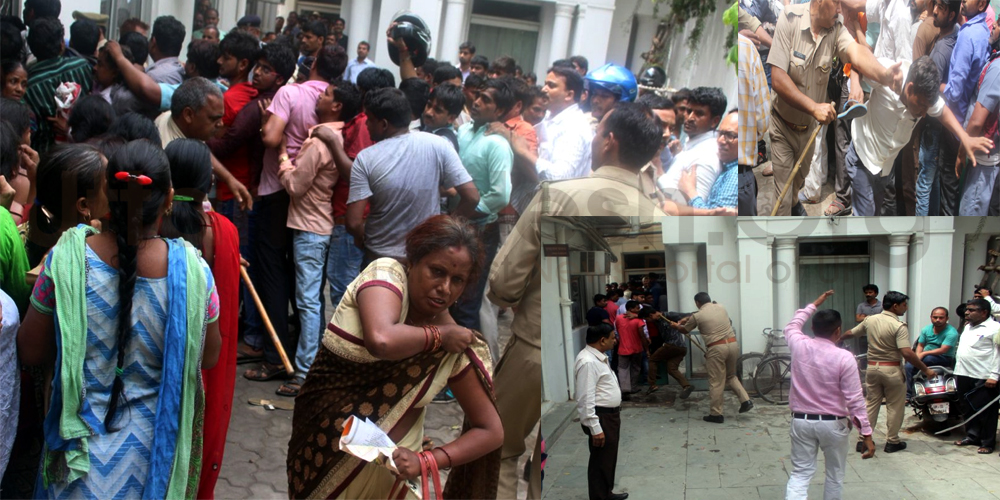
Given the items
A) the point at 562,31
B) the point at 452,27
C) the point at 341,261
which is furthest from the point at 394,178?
the point at 562,31

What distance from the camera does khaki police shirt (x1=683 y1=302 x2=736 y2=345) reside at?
5.69 feet

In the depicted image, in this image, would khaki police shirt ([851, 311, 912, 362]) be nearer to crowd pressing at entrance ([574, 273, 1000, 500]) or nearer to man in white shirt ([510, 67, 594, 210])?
crowd pressing at entrance ([574, 273, 1000, 500])

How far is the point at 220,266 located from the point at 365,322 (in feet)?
3.05

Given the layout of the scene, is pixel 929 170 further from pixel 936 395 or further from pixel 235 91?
pixel 235 91

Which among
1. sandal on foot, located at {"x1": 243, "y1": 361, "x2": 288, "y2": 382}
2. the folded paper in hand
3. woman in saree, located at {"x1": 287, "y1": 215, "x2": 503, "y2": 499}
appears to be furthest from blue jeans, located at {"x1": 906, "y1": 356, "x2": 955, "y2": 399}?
sandal on foot, located at {"x1": 243, "y1": 361, "x2": 288, "y2": 382}

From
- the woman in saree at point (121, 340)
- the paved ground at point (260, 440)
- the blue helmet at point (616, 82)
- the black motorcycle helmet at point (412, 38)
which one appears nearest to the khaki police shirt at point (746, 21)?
the woman in saree at point (121, 340)

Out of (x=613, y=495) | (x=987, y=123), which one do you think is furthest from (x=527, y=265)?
(x=987, y=123)

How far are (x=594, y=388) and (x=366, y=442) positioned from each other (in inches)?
21.9

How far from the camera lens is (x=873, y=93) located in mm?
1937

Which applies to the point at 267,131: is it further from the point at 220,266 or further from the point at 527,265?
the point at 527,265

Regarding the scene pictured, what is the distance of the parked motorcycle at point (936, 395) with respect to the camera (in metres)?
1.77

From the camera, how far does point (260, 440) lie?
12.6 ft

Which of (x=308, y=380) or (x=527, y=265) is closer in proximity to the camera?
(x=527, y=265)

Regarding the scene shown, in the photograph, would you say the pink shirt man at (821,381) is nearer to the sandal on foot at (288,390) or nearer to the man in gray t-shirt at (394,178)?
the man in gray t-shirt at (394,178)
